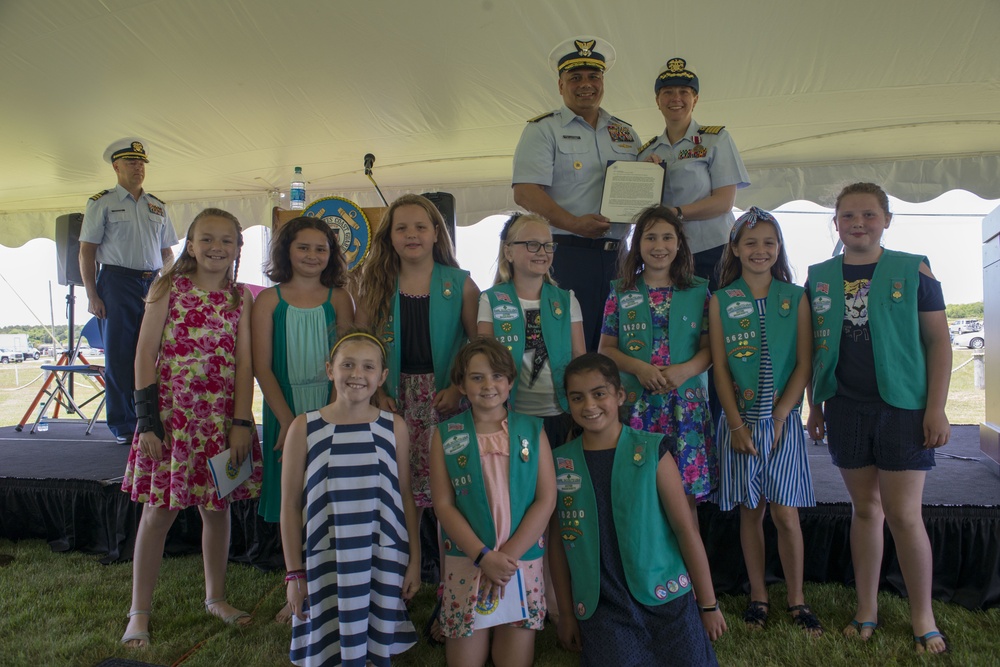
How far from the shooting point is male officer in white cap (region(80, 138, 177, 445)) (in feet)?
12.5

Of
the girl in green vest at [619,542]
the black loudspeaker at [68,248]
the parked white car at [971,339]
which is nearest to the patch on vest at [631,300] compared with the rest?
the girl in green vest at [619,542]

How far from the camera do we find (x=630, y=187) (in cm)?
239

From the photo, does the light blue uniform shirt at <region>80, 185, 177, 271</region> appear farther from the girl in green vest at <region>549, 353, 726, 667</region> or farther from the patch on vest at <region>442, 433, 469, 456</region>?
the girl in green vest at <region>549, 353, 726, 667</region>

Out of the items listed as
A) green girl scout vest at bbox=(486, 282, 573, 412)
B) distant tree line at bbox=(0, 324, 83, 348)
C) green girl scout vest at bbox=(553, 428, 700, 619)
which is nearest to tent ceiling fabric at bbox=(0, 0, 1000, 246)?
distant tree line at bbox=(0, 324, 83, 348)

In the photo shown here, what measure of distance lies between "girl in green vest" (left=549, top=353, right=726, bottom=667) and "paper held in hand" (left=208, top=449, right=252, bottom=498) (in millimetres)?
1051

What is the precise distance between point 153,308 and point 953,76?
14.6 feet

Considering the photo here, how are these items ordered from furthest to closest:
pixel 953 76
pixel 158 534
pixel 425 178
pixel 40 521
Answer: pixel 425 178
pixel 953 76
pixel 40 521
pixel 158 534

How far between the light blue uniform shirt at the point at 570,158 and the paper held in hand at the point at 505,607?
4.55 feet

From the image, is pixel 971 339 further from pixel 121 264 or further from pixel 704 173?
pixel 121 264

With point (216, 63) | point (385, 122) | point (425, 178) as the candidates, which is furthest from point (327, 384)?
point (425, 178)

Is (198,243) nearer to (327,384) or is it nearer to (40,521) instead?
(327,384)

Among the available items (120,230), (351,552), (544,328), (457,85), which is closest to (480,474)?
(351,552)

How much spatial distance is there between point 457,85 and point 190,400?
2826mm

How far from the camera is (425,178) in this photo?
18.9 ft
